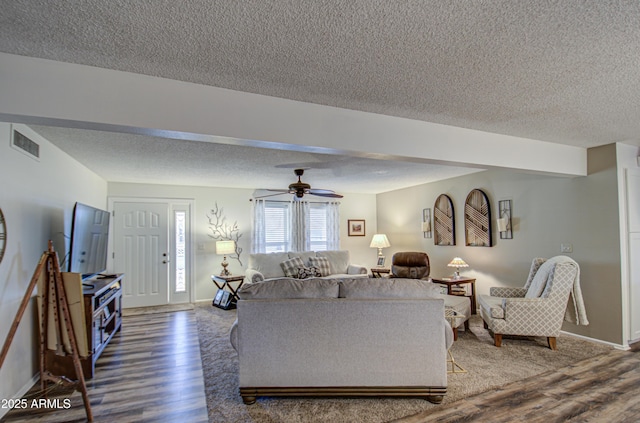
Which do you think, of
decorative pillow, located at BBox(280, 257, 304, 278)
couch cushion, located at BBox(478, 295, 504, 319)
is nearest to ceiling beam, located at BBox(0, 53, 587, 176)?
couch cushion, located at BBox(478, 295, 504, 319)

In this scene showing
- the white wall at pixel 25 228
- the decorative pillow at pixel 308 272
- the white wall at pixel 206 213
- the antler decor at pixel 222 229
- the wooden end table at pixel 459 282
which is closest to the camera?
the white wall at pixel 25 228

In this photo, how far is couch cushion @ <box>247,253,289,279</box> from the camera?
20.5 ft

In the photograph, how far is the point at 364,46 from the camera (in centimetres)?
184

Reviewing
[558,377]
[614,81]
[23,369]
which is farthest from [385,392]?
[23,369]

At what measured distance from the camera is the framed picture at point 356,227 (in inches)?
316

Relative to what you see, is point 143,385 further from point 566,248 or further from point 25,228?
point 566,248

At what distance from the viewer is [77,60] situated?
1.96 meters

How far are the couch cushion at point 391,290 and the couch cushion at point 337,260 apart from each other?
3.97m

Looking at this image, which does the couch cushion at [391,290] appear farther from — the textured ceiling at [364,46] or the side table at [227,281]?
the side table at [227,281]

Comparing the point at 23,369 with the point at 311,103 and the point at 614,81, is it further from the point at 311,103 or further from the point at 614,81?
the point at 614,81

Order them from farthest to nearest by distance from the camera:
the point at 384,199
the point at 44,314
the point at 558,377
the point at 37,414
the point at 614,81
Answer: the point at 384,199
the point at 558,377
the point at 44,314
the point at 37,414
the point at 614,81

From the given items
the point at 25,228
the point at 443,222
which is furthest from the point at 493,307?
the point at 25,228

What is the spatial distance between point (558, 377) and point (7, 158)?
5.14 metres

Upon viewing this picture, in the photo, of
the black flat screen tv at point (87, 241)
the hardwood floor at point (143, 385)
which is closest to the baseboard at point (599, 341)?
the hardwood floor at point (143, 385)
